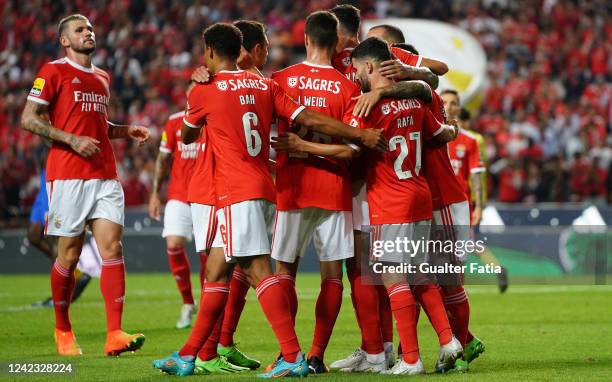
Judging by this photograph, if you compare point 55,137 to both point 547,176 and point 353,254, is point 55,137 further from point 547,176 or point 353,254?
point 547,176

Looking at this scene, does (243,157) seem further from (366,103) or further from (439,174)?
(439,174)

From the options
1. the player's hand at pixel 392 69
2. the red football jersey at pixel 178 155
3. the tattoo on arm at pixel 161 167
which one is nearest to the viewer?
the player's hand at pixel 392 69

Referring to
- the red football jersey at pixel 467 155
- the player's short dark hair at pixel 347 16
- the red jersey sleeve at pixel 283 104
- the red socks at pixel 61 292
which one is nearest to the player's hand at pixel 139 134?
the red socks at pixel 61 292

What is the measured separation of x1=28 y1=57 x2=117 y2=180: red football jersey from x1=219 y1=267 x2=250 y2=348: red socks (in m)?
1.59

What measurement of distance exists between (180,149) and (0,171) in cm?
1049

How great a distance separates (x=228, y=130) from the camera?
7.11 meters

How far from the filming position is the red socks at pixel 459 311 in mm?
7789

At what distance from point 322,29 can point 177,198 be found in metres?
4.44

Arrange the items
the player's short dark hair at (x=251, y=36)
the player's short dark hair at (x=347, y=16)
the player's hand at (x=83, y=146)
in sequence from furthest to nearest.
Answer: the player's hand at (x=83, y=146), the player's short dark hair at (x=347, y=16), the player's short dark hair at (x=251, y=36)

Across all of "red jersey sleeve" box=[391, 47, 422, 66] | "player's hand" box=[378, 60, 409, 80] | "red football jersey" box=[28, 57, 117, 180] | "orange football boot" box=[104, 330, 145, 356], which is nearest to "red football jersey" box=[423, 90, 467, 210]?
"red jersey sleeve" box=[391, 47, 422, 66]

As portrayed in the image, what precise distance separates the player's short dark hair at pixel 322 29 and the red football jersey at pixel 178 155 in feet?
13.3

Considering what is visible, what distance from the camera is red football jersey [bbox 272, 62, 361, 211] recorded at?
24.1 feet

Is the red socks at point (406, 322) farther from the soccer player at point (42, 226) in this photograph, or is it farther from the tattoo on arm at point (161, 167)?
the soccer player at point (42, 226)

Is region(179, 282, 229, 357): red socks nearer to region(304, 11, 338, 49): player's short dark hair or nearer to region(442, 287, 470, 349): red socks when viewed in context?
region(442, 287, 470, 349): red socks
